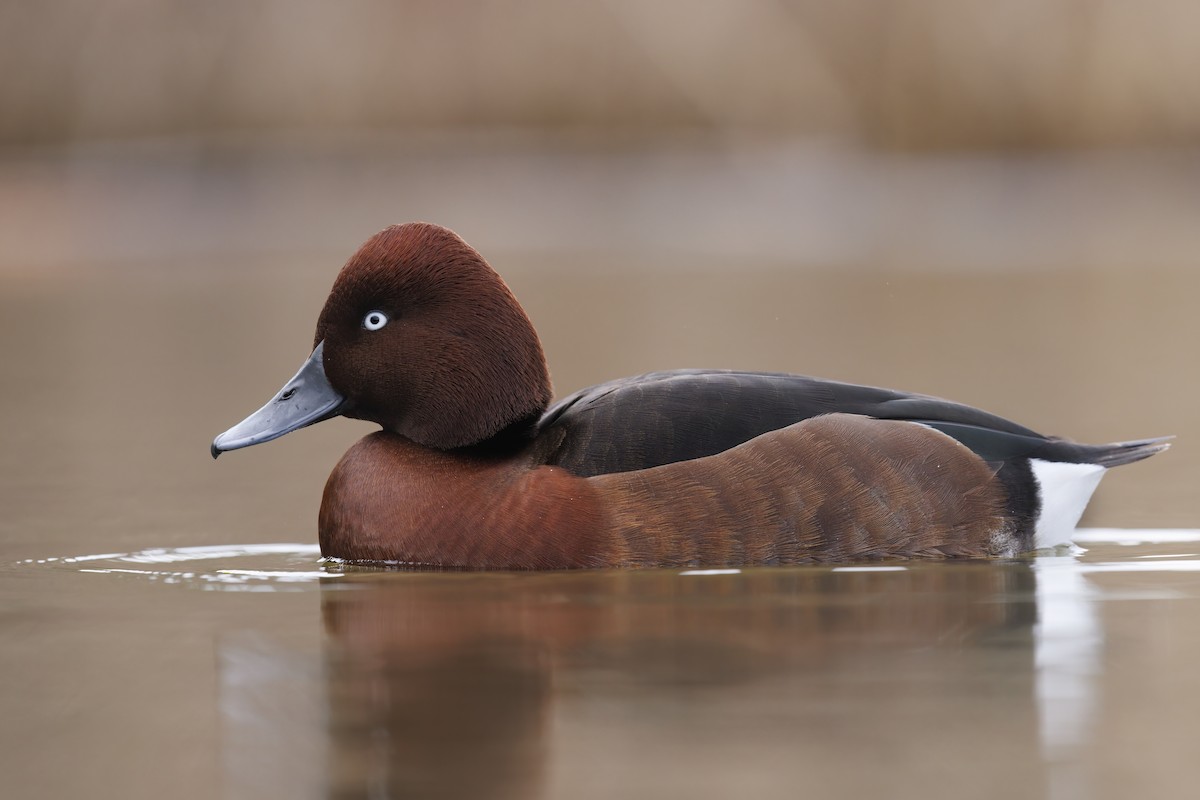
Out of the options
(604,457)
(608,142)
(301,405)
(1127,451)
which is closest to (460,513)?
(604,457)

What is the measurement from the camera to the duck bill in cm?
544

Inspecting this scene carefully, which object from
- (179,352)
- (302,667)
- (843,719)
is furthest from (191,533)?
(179,352)

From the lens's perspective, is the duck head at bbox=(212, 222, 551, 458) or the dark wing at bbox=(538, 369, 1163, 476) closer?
the dark wing at bbox=(538, 369, 1163, 476)

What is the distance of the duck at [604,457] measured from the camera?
16.7 ft

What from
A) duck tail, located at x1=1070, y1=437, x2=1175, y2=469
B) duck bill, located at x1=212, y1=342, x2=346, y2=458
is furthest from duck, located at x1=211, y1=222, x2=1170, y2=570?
duck tail, located at x1=1070, y1=437, x2=1175, y2=469

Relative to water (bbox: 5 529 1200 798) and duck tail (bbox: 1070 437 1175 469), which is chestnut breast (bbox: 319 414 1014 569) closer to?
water (bbox: 5 529 1200 798)

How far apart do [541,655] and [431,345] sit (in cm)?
161

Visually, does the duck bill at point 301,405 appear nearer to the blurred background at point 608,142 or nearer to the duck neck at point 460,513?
the duck neck at point 460,513

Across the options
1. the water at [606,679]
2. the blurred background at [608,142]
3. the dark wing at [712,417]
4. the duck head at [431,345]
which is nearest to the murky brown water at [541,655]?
the water at [606,679]

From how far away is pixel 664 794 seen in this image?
301 cm

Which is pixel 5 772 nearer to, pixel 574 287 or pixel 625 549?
pixel 625 549

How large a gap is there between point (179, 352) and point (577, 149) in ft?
24.6

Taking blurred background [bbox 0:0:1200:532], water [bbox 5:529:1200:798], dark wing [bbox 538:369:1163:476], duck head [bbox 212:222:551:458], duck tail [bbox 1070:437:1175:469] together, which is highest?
blurred background [bbox 0:0:1200:532]

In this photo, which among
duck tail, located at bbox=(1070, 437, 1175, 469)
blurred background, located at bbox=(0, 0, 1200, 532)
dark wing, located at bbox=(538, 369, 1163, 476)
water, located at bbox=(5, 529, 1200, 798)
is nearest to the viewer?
water, located at bbox=(5, 529, 1200, 798)
